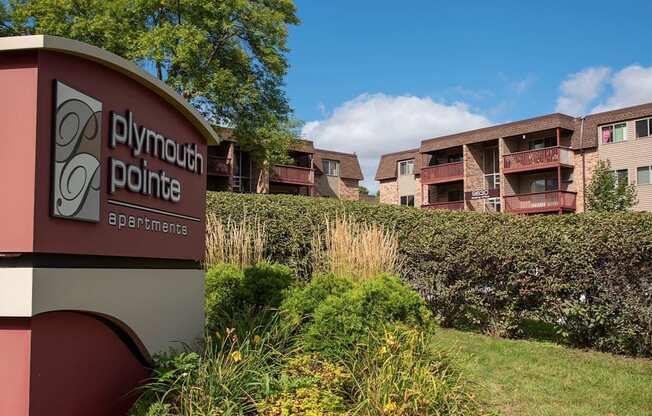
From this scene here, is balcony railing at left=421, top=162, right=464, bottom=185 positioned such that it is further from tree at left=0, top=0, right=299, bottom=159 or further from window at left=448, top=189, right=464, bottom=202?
tree at left=0, top=0, right=299, bottom=159

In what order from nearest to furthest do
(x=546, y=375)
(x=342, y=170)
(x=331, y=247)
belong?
1. (x=546, y=375)
2. (x=331, y=247)
3. (x=342, y=170)

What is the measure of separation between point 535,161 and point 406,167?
462 inches

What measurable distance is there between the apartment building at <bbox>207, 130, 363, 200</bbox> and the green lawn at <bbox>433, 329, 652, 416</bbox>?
66.7 ft

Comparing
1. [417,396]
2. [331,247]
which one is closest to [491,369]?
[331,247]

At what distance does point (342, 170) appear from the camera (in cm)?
4200

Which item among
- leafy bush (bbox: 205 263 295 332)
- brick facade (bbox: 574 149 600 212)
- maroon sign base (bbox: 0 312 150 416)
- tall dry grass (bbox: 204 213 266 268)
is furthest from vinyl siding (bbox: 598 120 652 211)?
maroon sign base (bbox: 0 312 150 416)

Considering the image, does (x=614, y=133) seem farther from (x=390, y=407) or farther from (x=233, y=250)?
(x=390, y=407)

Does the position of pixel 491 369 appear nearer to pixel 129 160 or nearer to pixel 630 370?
pixel 630 370

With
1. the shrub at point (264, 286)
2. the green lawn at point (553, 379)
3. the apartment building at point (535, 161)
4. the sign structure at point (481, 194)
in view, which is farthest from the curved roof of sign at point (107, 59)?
the sign structure at point (481, 194)

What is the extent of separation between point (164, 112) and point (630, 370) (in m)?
5.61

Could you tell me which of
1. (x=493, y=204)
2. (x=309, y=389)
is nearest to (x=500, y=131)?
(x=493, y=204)

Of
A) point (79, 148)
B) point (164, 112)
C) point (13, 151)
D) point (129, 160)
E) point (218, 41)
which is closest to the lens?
point (13, 151)

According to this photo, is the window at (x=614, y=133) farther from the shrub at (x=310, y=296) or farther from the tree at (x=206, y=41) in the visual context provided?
the shrub at (x=310, y=296)

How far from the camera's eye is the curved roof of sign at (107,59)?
2781 mm
